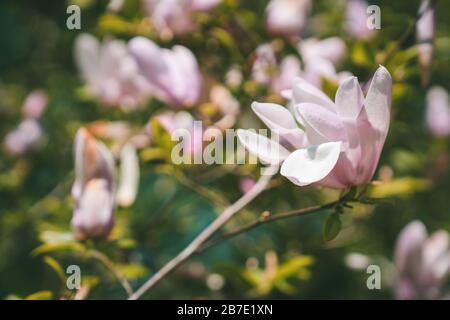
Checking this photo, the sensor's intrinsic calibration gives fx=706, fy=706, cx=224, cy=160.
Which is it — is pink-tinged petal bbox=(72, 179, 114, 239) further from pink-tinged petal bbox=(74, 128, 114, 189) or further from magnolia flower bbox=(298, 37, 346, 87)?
magnolia flower bbox=(298, 37, 346, 87)

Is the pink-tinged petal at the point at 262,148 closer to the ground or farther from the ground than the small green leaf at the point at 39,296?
farther from the ground

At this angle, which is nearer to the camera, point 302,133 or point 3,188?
point 302,133

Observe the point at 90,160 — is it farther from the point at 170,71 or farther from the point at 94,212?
the point at 170,71

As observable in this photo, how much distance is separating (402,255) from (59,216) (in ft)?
1.60

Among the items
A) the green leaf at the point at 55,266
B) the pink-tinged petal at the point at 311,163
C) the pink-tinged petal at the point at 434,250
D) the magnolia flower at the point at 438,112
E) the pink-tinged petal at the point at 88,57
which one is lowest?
the green leaf at the point at 55,266

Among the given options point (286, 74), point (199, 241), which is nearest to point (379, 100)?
point (199, 241)

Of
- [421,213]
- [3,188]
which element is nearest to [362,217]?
[421,213]

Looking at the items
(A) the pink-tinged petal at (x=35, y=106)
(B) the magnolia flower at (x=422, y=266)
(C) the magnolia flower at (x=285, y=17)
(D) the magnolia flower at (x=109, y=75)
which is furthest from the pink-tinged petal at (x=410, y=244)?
(A) the pink-tinged petal at (x=35, y=106)

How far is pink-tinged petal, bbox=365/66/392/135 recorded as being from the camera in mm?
611

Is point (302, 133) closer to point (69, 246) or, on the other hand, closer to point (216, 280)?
point (69, 246)

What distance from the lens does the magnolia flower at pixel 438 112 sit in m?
1.16

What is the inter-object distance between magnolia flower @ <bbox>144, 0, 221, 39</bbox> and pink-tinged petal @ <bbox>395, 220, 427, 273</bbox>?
1.29ft

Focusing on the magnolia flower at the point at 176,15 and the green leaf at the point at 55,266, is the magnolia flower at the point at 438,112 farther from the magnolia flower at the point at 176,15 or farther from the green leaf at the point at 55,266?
the green leaf at the point at 55,266

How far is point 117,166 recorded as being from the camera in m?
1.09
